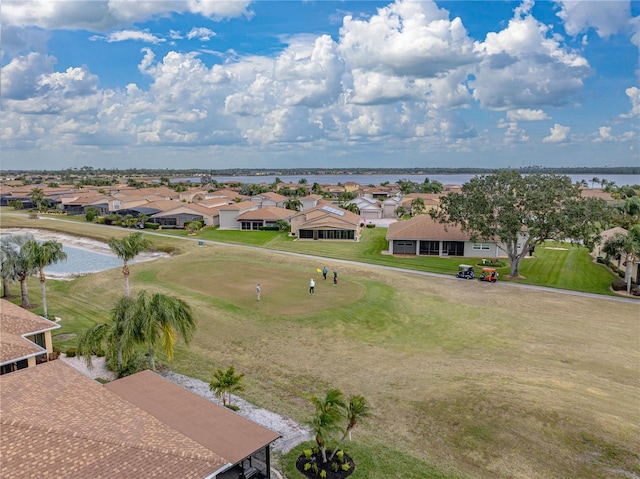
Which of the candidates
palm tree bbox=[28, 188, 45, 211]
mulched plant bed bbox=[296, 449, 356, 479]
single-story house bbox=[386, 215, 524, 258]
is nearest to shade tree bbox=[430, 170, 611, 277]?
single-story house bbox=[386, 215, 524, 258]

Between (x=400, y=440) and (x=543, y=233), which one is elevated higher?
(x=543, y=233)

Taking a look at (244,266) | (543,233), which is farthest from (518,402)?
(244,266)

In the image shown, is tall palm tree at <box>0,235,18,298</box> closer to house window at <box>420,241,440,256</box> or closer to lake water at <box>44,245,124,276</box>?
lake water at <box>44,245,124,276</box>

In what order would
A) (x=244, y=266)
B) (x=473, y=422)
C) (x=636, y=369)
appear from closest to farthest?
(x=473, y=422)
(x=636, y=369)
(x=244, y=266)

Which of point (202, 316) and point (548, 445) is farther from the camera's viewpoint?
point (202, 316)

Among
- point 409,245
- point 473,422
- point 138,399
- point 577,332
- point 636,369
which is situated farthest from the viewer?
point 409,245

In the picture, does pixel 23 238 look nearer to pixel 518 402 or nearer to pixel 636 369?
pixel 518 402
